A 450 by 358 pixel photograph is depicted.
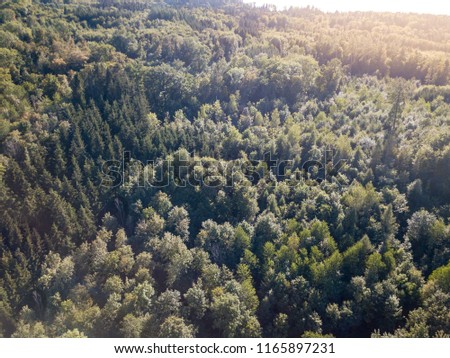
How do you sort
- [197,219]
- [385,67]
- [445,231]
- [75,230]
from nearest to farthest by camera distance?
[445,231] → [75,230] → [197,219] → [385,67]

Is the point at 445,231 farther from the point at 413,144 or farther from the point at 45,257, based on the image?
the point at 45,257

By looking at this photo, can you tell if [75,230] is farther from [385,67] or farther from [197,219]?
[385,67]

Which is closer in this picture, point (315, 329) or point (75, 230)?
A: point (315, 329)

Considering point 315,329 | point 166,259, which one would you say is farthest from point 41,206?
point 315,329

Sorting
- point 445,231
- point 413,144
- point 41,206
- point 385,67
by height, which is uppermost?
point 385,67

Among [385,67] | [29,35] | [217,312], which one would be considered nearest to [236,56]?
[385,67]

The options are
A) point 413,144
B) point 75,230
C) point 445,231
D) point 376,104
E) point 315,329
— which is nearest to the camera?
point 315,329

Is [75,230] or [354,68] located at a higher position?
[354,68]
